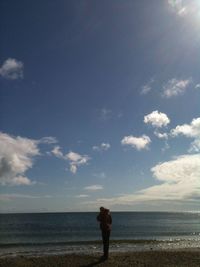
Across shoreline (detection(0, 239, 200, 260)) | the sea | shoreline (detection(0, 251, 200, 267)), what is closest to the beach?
shoreline (detection(0, 251, 200, 267))

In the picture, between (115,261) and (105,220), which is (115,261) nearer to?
(115,261)

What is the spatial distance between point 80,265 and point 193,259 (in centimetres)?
642

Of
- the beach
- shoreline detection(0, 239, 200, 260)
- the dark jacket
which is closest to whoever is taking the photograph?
the beach

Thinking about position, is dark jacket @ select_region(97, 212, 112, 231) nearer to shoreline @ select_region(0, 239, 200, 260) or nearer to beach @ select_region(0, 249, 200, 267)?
beach @ select_region(0, 249, 200, 267)

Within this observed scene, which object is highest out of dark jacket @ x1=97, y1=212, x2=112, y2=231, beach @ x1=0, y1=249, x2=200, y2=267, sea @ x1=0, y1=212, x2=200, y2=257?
dark jacket @ x1=97, y1=212, x2=112, y2=231

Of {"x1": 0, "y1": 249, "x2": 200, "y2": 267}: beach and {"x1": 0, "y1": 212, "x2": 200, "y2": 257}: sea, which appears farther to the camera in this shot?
{"x1": 0, "y1": 212, "x2": 200, "y2": 257}: sea

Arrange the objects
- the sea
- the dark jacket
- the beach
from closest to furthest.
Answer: the beach → the dark jacket → the sea

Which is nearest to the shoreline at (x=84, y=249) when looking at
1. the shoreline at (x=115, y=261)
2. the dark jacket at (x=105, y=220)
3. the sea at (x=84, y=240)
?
the sea at (x=84, y=240)

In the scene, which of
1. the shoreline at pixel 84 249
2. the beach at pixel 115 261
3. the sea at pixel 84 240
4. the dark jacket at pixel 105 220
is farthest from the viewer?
the sea at pixel 84 240

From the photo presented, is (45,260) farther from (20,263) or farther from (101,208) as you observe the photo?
(101,208)

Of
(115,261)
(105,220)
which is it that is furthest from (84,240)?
(115,261)

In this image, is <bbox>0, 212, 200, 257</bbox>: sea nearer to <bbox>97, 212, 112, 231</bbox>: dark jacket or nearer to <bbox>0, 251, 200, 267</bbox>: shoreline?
<bbox>0, 251, 200, 267</bbox>: shoreline

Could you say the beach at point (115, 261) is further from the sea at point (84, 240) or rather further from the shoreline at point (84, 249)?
the sea at point (84, 240)

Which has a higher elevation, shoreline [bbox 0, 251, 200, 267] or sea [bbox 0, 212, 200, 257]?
sea [bbox 0, 212, 200, 257]
